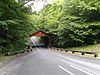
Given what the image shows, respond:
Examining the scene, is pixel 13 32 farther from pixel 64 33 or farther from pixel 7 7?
pixel 64 33

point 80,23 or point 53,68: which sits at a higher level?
point 80,23

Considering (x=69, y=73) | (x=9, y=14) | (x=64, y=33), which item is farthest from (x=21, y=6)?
(x=64, y=33)

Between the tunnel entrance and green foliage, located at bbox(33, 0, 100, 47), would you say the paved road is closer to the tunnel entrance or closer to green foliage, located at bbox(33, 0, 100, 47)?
green foliage, located at bbox(33, 0, 100, 47)

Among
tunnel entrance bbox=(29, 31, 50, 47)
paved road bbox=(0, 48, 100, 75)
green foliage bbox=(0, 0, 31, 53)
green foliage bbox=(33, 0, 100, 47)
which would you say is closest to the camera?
paved road bbox=(0, 48, 100, 75)

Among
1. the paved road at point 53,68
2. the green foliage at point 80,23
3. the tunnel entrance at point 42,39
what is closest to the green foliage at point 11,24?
the paved road at point 53,68

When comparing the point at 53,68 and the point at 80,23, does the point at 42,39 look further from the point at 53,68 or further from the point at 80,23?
the point at 53,68

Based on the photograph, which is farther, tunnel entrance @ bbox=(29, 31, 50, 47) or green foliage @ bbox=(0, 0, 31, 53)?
tunnel entrance @ bbox=(29, 31, 50, 47)

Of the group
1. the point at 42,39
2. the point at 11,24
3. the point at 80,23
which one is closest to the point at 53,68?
the point at 11,24

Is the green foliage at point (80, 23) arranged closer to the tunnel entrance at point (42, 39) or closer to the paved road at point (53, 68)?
the tunnel entrance at point (42, 39)

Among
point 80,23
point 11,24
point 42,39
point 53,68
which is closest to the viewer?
point 53,68

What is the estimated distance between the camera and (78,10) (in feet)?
161

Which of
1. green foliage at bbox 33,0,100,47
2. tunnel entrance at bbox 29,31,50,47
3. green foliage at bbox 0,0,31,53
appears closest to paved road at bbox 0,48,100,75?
green foliage at bbox 0,0,31,53

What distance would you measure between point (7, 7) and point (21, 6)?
13.7ft

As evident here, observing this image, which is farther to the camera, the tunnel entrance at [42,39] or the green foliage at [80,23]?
the tunnel entrance at [42,39]
